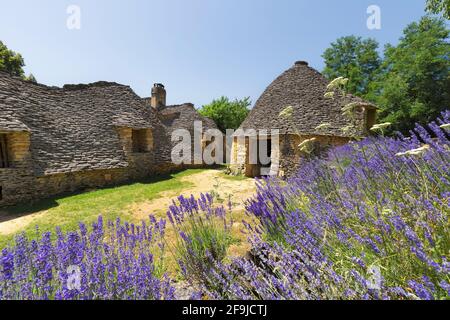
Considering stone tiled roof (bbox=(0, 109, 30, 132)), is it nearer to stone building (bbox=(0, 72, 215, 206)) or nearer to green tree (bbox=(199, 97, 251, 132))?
stone building (bbox=(0, 72, 215, 206))

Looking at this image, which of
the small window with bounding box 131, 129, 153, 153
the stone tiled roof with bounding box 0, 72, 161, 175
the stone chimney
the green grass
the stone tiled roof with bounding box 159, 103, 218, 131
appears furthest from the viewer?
the stone chimney

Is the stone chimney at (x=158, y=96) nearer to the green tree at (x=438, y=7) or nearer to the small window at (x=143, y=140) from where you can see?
the small window at (x=143, y=140)

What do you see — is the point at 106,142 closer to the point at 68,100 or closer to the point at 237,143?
the point at 68,100

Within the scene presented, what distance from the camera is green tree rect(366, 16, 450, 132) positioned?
16250mm

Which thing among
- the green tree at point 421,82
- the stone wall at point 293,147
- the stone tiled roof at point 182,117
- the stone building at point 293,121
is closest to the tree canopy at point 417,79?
the green tree at point 421,82

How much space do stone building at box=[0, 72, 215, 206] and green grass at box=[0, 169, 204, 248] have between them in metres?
1.01

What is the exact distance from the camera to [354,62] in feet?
76.9

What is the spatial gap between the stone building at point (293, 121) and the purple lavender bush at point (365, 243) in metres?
8.58

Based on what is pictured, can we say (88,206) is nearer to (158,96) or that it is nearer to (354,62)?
(158,96)

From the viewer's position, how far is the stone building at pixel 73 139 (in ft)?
28.4

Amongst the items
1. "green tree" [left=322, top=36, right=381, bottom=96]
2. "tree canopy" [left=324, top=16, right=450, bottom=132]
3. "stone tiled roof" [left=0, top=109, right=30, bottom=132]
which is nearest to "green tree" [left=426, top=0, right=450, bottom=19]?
"tree canopy" [left=324, top=16, right=450, bottom=132]
